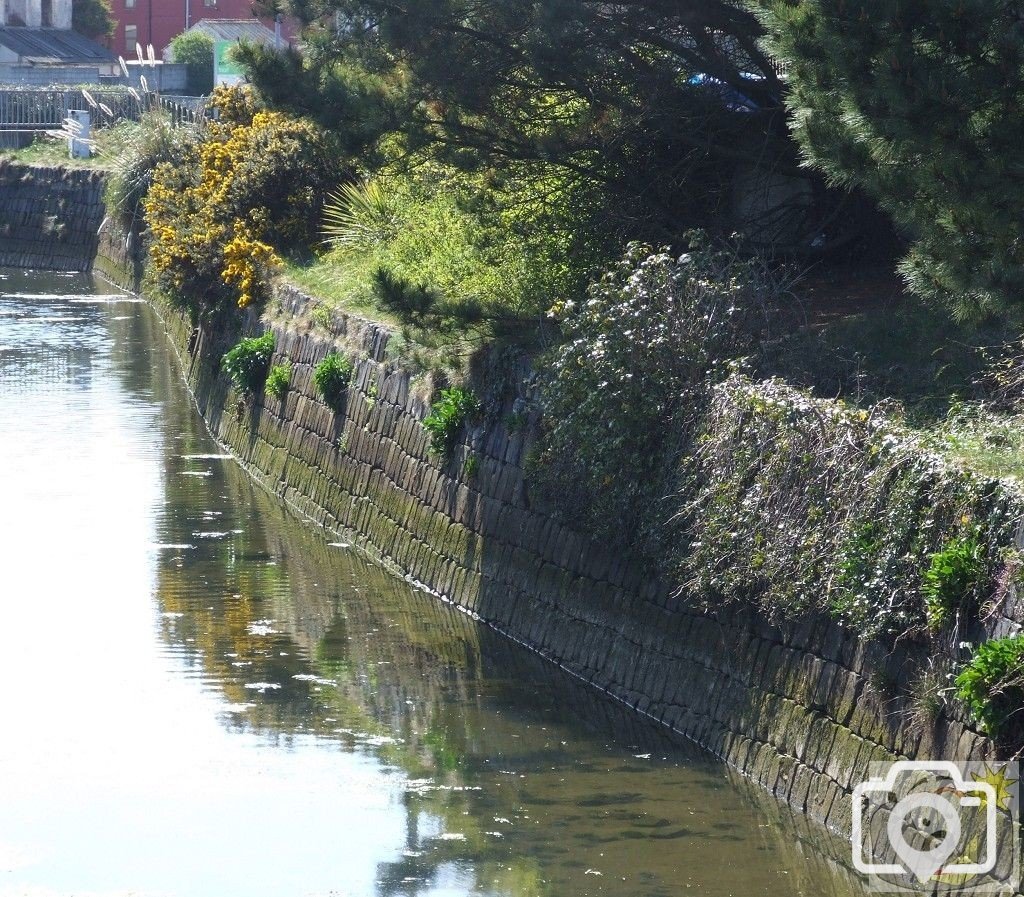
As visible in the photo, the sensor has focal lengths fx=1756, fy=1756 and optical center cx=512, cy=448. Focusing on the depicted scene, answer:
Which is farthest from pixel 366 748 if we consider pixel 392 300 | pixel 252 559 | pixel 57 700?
pixel 252 559

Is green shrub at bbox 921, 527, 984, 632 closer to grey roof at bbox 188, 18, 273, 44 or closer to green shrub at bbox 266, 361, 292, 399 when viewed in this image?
green shrub at bbox 266, 361, 292, 399

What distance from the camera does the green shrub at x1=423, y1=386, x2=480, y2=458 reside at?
45.8ft

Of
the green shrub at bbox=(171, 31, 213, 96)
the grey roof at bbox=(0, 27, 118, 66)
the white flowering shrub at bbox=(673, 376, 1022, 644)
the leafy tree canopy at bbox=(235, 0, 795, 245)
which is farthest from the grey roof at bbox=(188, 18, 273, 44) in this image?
the white flowering shrub at bbox=(673, 376, 1022, 644)

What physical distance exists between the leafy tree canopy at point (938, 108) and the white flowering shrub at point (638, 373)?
6.75ft

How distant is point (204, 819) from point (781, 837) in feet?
10.2

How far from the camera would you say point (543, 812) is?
31.7ft

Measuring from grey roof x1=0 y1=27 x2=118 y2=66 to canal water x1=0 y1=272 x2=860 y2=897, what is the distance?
50013 mm

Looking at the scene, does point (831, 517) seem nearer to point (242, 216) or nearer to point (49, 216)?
point (242, 216)

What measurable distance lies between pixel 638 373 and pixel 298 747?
3.23 m

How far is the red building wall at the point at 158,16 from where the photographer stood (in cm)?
7262

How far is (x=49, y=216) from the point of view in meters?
37.9

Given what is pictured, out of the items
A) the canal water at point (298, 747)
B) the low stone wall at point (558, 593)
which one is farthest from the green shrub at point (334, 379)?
the canal water at point (298, 747)

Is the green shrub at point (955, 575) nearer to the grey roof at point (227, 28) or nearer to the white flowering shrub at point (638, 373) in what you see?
the white flowering shrub at point (638, 373)

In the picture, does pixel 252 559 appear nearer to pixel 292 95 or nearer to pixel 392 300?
pixel 392 300
